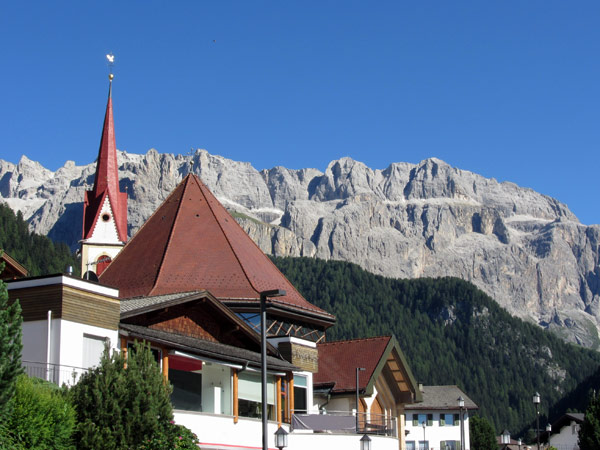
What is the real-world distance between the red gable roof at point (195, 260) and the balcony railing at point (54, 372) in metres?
15.8

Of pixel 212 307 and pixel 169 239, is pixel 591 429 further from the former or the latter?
pixel 212 307

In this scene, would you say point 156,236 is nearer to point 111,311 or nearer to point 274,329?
point 274,329

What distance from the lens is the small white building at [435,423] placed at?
8381 cm

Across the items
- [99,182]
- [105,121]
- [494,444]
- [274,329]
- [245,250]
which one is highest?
[105,121]

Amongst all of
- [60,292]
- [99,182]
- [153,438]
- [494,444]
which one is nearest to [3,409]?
[153,438]

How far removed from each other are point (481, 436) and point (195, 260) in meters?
66.9

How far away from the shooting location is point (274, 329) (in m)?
41.0

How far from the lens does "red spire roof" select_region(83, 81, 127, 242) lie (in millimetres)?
61044

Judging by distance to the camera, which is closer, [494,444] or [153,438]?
[153,438]

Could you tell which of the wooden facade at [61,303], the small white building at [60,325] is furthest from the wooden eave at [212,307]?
the small white building at [60,325]

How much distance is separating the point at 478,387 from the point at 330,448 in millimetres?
169079

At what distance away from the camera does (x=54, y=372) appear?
23094mm

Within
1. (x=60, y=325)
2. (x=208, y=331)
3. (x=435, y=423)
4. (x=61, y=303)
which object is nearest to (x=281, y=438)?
(x=208, y=331)

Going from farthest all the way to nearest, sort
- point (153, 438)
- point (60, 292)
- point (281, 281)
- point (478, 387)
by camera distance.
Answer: point (478, 387), point (281, 281), point (60, 292), point (153, 438)
